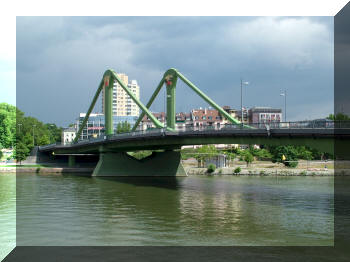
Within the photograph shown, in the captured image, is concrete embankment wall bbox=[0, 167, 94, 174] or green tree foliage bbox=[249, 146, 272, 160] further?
green tree foliage bbox=[249, 146, 272, 160]

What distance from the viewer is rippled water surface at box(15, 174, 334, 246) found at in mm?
24438

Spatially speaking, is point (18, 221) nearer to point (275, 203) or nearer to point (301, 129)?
point (275, 203)

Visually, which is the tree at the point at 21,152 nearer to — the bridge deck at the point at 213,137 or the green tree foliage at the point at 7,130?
the bridge deck at the point at 213,137

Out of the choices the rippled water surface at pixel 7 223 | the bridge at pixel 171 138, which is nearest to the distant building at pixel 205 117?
the bridge at pixel 171 138

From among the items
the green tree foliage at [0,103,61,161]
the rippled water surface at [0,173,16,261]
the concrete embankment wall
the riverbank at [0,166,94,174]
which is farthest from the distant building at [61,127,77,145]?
the rippled water surface at [0,173,16,261]

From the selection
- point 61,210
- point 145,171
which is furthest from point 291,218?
point 145,171

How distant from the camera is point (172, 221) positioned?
1188 inches

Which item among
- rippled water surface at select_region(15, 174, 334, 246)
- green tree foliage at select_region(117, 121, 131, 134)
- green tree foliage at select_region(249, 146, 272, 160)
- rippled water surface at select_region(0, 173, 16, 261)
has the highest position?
green tree foliage at select_region(117, 121, 131, 134)

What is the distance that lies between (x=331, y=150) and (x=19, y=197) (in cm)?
2709

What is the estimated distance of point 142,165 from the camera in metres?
80.1

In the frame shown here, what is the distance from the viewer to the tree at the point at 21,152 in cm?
10250

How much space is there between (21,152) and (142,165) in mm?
35628

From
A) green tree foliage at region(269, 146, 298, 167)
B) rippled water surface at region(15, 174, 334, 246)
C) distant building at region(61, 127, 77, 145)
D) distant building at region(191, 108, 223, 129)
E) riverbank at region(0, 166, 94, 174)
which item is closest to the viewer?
rippled water surface at region(15, 174, 334, 246)

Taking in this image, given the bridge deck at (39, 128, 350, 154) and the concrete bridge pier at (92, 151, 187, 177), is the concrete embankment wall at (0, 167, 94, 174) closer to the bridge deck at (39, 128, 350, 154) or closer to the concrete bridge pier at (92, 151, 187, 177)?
the bridge deck at (39, 128, 350, 154)
